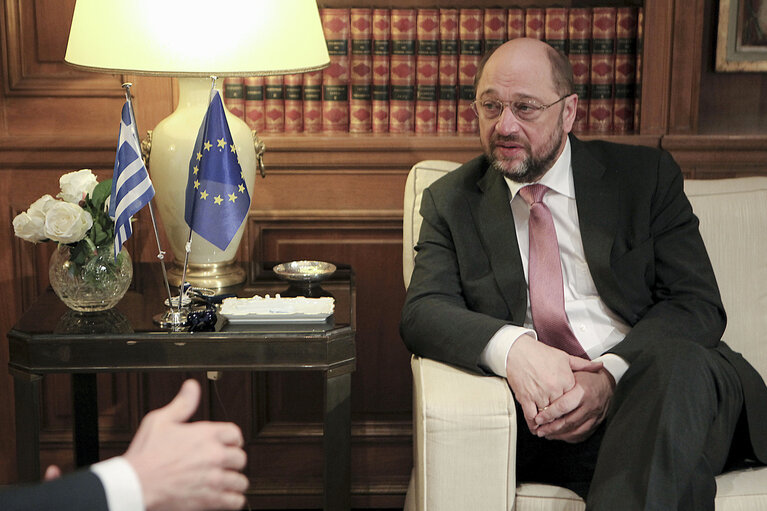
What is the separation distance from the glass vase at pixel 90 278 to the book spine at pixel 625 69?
4.57 ft

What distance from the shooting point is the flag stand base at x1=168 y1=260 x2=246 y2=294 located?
7.72 ft

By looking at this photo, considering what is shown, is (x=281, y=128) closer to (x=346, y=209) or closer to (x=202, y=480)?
(x=346, y=209)

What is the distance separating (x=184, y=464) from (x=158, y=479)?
0.03m

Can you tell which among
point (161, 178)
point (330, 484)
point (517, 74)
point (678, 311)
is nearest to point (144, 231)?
point (161, 178)

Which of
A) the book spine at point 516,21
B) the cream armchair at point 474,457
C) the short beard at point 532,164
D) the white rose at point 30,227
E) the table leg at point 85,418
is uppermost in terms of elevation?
the book spine at point 516,21

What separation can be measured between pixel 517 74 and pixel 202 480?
132 cm

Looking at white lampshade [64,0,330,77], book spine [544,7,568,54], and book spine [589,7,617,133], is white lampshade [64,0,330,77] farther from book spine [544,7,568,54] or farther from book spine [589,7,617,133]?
book spine [589,7,617,133]

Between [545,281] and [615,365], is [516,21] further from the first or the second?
[615,365]

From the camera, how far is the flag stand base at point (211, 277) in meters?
2.35

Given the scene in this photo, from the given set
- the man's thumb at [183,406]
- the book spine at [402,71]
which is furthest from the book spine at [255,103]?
the man's thumb at [183,406]

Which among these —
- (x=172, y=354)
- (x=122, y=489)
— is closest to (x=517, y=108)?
(x=172, y=354)

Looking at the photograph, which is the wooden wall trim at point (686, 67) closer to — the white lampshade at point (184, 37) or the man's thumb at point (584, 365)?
the man's thumb at point (584, 365)

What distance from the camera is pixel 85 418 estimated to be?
2.50 m

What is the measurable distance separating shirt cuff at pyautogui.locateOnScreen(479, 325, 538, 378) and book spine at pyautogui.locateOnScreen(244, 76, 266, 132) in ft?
3.38
